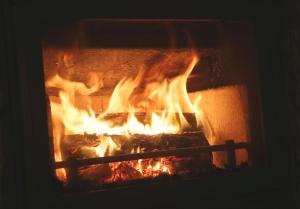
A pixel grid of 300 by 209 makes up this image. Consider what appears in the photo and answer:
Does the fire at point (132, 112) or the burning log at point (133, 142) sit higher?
the fire at point (132, 112)

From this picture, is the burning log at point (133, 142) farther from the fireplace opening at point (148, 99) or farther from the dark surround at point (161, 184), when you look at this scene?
the dark surround at point (161, 184)

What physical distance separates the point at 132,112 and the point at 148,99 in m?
0.07

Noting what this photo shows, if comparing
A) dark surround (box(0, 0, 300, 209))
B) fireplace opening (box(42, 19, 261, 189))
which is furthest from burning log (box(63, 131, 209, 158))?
dark surround (box(0, 0, 300, 209))

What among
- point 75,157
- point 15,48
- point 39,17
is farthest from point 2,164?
point 39,17

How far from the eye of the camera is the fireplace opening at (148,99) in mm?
1373

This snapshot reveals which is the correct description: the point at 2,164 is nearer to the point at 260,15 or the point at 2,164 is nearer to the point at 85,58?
the point at 85,58

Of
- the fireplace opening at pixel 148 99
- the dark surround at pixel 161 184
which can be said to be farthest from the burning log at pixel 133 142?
the dark surround at pixel 161 184

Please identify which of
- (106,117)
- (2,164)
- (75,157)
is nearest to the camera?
(2,164)

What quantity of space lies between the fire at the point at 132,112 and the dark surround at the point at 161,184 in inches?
4.0

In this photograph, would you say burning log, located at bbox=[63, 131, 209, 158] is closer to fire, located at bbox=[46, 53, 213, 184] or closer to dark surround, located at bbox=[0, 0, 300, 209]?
fire, located at bbox=[46, 53, 213, 184]

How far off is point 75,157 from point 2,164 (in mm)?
219

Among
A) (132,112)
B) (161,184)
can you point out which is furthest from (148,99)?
(161,184)

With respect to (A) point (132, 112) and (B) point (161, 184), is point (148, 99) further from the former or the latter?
(B) point (161, 184)

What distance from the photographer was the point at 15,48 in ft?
4.16
